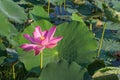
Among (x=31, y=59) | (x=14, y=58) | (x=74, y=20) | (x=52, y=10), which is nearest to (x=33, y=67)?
(x=31, y=59)

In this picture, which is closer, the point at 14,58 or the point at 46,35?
the point at 46,35

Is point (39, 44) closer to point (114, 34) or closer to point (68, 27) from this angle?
point (68, 27)

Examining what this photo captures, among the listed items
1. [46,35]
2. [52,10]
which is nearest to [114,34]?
[52,10]

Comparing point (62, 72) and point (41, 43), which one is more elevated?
point (41, 43)

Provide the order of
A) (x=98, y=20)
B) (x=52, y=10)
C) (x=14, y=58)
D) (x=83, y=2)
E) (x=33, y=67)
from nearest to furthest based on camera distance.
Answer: (x=33, y=67) < (x=14, y=58) < (x=98, y=20) < (x=52, y=10) < (x=83, y=2)

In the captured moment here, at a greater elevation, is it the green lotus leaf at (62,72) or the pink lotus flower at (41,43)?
the pink lotus flower at (41,43)

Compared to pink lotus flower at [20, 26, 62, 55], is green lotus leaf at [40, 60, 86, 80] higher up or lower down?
lower down

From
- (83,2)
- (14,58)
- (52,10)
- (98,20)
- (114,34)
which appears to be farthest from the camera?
(83,2)

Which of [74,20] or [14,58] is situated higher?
[74,20]

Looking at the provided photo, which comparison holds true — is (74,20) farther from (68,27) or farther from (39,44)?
(39,44)

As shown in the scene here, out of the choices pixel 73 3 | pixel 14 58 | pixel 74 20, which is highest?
pixel 74 20
